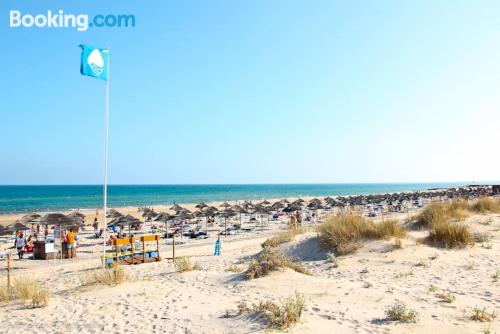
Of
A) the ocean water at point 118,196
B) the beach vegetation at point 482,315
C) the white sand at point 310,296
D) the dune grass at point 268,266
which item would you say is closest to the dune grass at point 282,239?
the white sand at point 310,296

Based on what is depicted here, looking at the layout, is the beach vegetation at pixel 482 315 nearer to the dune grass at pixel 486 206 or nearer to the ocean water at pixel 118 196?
the dune grass at pixel 486 206

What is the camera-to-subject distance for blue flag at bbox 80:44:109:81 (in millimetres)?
10391

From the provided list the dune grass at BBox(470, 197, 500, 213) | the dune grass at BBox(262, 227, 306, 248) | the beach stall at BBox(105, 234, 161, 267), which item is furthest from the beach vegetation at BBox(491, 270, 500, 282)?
the beach stall at BBox(105, 234, 161, 267)

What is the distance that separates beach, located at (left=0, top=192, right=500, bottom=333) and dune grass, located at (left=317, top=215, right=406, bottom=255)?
0.27 meters

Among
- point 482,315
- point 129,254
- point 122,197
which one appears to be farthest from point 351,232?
point 122,197

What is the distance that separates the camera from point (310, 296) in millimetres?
7062

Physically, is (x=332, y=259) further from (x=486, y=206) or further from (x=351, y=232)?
(x=486, y=206)

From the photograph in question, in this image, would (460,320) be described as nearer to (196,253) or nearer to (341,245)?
(341,245)

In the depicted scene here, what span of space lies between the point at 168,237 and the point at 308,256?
502 inches

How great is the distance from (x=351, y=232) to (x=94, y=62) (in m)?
8.26

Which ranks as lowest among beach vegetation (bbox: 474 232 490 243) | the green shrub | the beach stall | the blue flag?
the beach stall

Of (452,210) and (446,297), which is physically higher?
(452,210)

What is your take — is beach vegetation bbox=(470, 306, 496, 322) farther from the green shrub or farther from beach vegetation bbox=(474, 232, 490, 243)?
beach vegetation bbox=(474, 232, 490, 243)

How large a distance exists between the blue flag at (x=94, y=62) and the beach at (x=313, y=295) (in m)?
5.19
